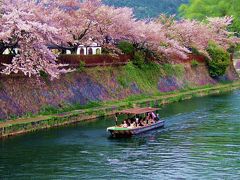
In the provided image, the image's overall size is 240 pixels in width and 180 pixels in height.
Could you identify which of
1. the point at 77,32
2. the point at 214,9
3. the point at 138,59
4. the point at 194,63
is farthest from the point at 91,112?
the point at 214,9

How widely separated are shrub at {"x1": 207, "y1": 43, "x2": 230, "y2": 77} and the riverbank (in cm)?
907

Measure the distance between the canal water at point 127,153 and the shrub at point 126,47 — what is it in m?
16.7

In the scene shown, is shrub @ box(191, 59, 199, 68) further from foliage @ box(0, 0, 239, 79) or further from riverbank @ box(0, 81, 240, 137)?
riverbank @ box(0, 81, 240, 137)

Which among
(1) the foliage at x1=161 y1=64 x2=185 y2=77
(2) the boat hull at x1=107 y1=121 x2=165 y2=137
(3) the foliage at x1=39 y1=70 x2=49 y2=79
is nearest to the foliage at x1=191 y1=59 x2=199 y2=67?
(1) the foliage at x1=161 y1=64 x2=185 y2=77

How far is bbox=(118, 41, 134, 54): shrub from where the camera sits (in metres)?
59.3

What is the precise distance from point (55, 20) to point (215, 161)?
24441 mm

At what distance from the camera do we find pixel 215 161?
28.9m

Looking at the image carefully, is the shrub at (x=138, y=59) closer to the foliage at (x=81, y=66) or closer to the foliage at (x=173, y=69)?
the foliage at (x=173, y=69)

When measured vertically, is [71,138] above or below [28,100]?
below

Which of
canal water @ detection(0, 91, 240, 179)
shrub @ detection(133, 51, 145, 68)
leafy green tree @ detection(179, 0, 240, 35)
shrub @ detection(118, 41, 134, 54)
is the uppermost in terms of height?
leafy green tree @ detection(179, 0, 240, 35)

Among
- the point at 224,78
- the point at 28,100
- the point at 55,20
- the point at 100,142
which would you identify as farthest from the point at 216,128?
the point at 224,78

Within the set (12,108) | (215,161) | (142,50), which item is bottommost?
(215,161)

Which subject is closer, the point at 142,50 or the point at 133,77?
the point at 133,77

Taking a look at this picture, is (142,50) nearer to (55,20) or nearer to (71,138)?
(55,20)
